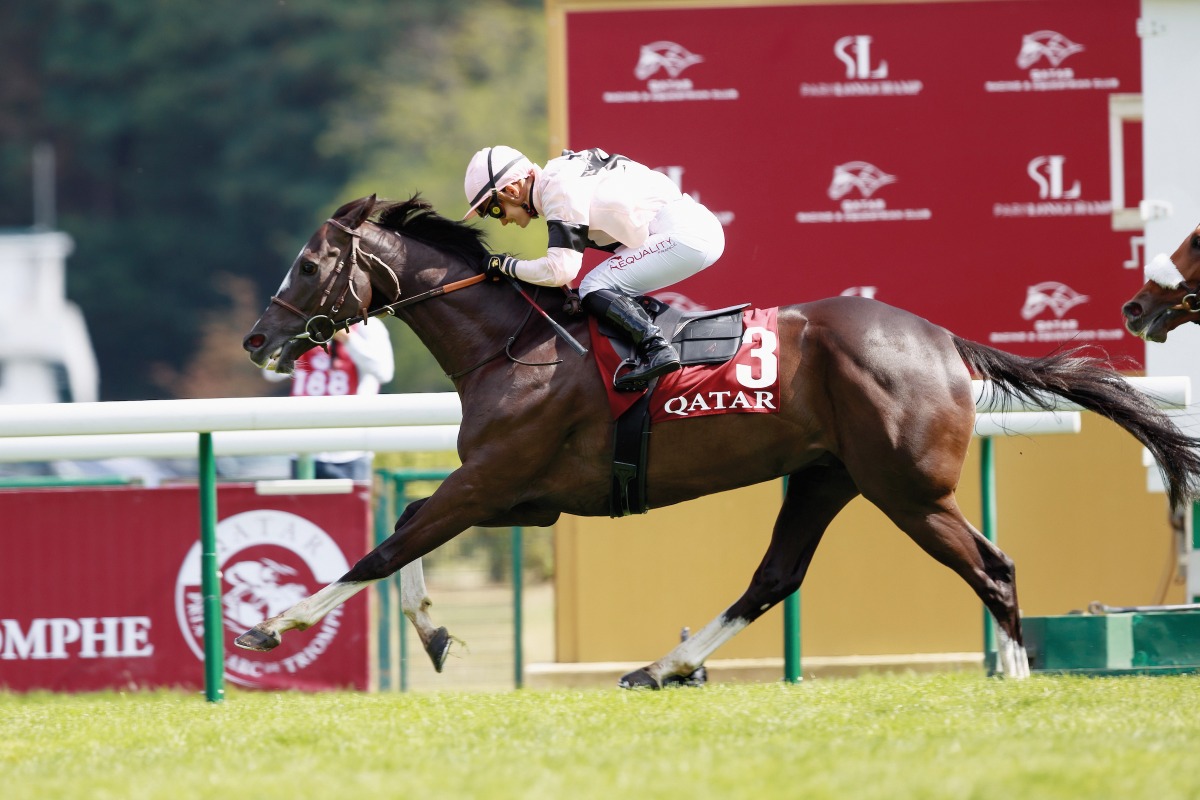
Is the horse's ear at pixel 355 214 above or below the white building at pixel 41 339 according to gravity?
below

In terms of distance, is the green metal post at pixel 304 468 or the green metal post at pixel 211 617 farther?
the green metal post at pixel 304 468

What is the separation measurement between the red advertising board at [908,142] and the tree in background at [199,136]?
27.0m

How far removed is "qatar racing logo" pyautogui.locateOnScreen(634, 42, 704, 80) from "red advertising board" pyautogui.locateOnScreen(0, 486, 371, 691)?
2.37 m

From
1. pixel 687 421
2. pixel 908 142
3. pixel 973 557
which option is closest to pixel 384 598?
pixel 687 421

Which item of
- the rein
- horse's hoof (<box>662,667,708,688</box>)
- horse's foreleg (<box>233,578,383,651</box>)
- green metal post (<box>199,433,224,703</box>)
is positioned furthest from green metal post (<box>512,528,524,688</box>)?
the rein

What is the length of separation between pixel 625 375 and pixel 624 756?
1.60 m

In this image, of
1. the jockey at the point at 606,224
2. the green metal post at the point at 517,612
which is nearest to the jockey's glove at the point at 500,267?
the jockey at the point at 606,224

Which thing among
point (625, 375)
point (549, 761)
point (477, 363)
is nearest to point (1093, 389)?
point (625, 375)

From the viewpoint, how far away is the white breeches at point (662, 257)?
234 inches

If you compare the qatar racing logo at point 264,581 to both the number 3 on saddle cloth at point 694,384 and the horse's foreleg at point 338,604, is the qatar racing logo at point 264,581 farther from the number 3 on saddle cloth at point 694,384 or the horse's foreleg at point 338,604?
the number 3 on saddle cloth at point 694,384

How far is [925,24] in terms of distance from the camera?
8.05 meters

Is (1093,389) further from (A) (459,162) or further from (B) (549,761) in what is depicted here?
(A) (459,162)

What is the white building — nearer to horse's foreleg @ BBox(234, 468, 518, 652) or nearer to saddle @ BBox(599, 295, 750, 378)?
horse's foreleg @ BBox(234, 468, 518, 652)

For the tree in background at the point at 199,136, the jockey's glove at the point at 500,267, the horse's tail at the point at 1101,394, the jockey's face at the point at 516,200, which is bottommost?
the horse's tail at the point at 1101,394
